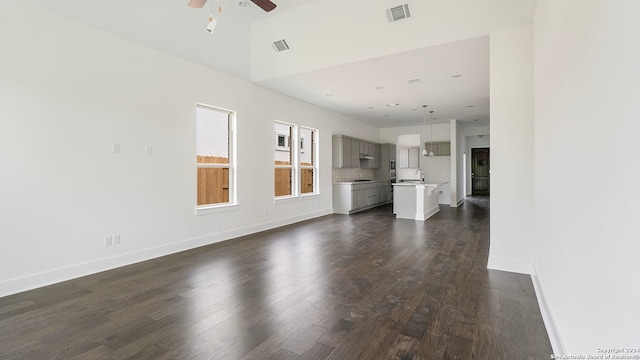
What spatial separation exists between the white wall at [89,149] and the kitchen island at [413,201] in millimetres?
4282

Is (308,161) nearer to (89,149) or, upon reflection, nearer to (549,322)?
(89,149)

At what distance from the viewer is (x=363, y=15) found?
165 inches

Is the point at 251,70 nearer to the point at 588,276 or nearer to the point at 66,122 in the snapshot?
the point at 66,122

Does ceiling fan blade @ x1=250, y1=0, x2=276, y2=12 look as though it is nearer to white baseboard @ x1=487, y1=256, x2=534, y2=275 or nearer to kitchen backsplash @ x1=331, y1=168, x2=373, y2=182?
white baseboard @ x1=487, y1=256, x2=534, y2=275

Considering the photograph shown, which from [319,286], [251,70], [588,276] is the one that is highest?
[251,70]

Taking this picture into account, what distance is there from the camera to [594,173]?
1.28 meters

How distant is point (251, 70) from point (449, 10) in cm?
342

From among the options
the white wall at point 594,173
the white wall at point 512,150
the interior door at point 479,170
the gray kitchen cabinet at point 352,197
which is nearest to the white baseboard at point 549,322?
the white wall at point 594,173

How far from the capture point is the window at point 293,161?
6.89m

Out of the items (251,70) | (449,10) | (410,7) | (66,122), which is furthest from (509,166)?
(66,122)

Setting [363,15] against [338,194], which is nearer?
[363,15]

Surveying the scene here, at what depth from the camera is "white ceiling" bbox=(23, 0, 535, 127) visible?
3.64 meters

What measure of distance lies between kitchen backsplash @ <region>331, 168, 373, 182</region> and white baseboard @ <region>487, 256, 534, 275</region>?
537 centimetres

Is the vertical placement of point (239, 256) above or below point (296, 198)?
below
